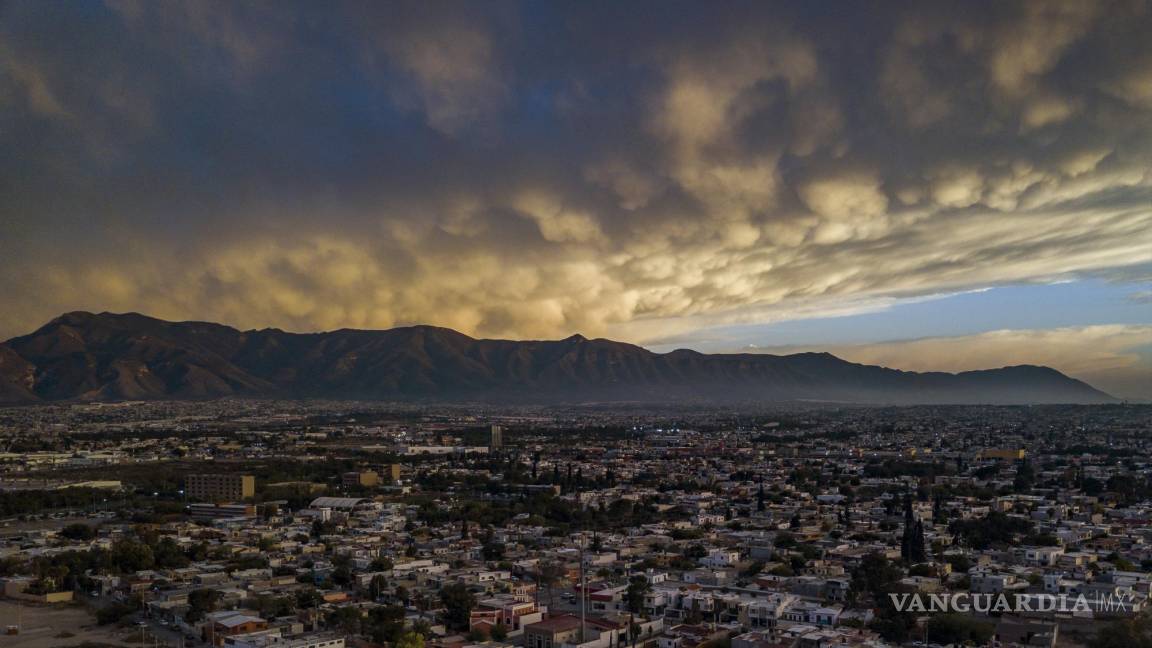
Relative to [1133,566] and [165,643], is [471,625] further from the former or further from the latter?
[1133,566]

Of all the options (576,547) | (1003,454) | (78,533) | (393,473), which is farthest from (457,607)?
(1003,454)

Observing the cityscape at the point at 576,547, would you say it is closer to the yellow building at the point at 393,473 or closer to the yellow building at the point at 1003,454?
the yellow building at the point at 1003,454

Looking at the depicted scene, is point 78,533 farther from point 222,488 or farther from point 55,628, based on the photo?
point 222,488

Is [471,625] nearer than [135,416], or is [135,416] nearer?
[471,625]

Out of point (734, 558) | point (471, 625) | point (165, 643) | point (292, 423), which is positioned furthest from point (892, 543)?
point (292, 423)

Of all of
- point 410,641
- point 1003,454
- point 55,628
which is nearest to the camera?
point 410,641

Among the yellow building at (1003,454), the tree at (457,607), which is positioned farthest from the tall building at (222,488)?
the yellow building at (1003,454)
